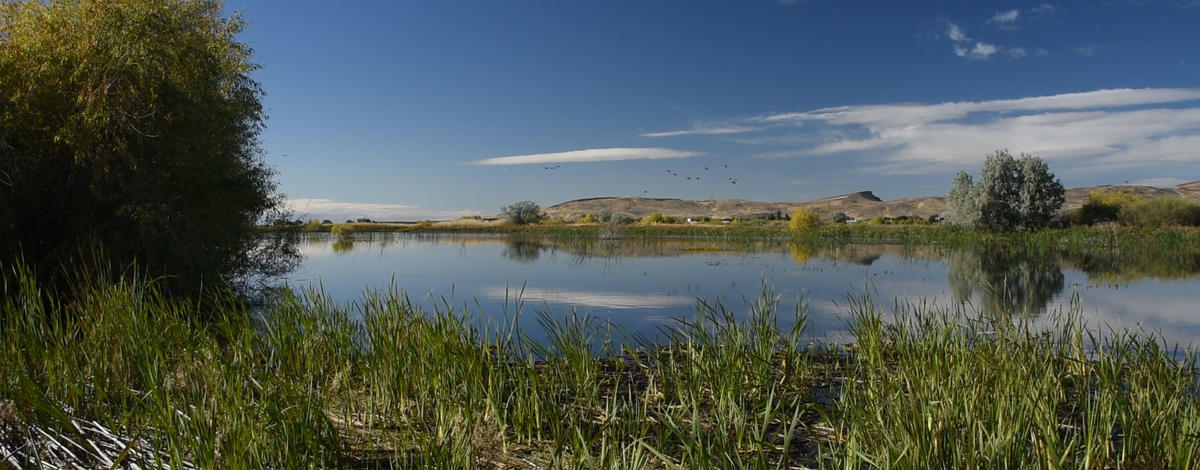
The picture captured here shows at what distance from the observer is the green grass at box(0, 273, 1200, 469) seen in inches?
107

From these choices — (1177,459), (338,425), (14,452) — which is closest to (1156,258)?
(1177,459)

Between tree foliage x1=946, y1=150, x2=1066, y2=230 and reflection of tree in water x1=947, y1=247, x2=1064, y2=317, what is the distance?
33.1 ft

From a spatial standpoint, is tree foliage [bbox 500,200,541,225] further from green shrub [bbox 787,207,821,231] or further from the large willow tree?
the large willow tree

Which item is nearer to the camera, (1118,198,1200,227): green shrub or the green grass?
the green grass

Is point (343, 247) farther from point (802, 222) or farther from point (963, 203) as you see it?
point (963, 203)

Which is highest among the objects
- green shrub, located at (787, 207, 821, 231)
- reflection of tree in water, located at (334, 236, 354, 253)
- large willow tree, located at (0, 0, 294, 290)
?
large willow tree, located at (0, 0, 294, 290)

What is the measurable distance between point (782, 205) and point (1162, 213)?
69547 mm

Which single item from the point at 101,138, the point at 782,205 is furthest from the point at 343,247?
the point at 782,205

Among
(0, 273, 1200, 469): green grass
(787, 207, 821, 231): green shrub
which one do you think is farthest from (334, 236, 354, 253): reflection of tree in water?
(787, 207, 821, 231): green shrub

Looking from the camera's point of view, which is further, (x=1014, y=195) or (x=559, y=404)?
(x=1014, y=195)

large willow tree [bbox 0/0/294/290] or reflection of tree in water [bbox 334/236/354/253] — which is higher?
large willow tree [bbox 0/0/294/290]

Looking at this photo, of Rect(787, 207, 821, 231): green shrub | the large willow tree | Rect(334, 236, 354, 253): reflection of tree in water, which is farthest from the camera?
Rect(787, 207, 821, 231): green shrub

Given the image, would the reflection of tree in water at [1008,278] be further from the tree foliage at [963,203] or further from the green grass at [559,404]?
the tree foliage at [963,203]

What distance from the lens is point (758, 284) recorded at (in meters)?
13.3
